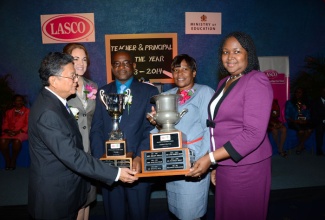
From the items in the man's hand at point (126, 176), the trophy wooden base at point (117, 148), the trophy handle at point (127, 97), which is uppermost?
the trophy handle at point (127, 97)

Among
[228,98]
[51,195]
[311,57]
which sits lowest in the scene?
[51,195]

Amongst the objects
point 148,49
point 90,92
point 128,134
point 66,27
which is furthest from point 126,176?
point 66,27

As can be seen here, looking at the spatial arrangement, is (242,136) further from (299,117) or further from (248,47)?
(299,117)

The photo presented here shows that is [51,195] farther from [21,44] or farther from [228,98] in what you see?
[21,44]

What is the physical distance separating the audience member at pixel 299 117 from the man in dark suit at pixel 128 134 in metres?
5.33

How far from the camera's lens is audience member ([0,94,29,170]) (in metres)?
5.91

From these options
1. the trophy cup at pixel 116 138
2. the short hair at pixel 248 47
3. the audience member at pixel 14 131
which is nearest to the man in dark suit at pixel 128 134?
the trophy cup at pixel 116 138

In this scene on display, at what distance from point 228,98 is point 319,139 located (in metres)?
5.75

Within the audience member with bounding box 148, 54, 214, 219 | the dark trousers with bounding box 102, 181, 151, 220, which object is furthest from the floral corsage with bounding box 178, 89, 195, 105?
the dark trousers with bounding box 102, 181, 151, 220

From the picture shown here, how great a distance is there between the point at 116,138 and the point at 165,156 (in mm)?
445

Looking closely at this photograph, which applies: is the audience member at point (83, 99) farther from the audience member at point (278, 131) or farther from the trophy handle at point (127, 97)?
the audience member at point (278, 131)

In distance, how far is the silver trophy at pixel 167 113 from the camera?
2242 millimetres

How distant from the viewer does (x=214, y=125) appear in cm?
204

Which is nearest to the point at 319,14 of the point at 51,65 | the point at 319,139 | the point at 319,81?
the point at 319,81
